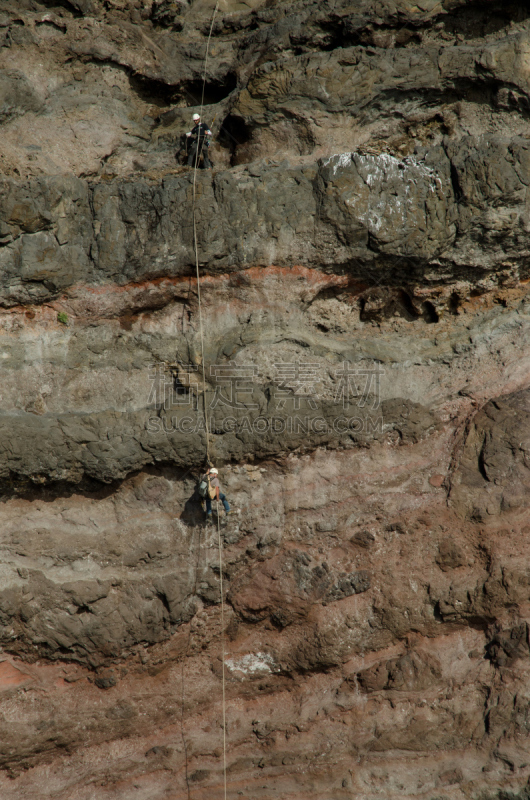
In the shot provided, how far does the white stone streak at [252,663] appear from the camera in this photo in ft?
25.8

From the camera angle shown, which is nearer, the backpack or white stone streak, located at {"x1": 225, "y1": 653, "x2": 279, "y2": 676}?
the backpack

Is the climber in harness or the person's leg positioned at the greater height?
the person's leg

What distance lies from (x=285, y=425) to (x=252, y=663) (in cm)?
313

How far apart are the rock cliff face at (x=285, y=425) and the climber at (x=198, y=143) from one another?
13.4 inches

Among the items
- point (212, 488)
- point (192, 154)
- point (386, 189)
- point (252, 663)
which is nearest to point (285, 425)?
point (212, 488)

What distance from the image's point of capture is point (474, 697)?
773cm

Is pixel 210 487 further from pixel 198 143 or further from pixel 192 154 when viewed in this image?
pixel 198 143

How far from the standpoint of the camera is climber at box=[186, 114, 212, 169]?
25.8ft

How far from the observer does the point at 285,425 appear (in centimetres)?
738

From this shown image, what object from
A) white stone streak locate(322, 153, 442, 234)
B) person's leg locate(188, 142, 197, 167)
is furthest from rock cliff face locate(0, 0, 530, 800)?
person's leg locate(188, 142, 197, 167)

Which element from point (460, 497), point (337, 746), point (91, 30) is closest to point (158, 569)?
point (337, 746)

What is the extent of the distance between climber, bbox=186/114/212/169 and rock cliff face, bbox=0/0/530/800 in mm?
341

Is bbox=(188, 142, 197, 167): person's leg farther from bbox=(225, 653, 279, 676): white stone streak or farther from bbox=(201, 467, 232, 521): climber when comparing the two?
bbox=(225, 653, 279, 676): white stone streak

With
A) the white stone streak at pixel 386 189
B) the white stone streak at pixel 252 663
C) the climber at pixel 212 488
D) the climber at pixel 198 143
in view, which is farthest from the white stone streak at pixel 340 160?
the white stone streak at pixel 252 663
